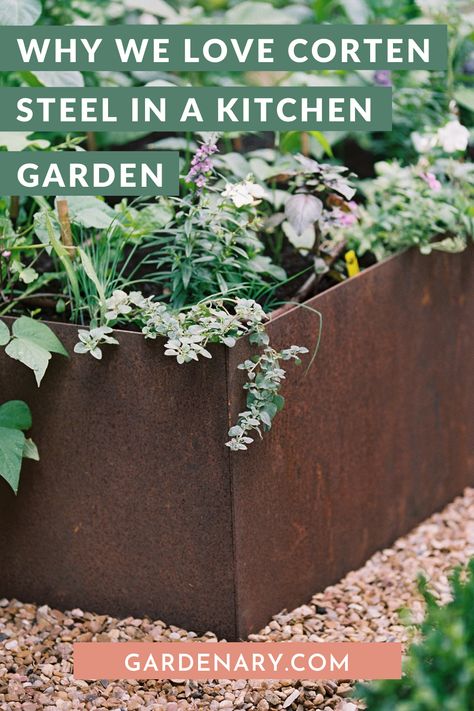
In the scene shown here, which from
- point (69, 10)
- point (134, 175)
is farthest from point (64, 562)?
point (69, 10)

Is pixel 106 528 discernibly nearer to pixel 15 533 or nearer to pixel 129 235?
pixel 15 533

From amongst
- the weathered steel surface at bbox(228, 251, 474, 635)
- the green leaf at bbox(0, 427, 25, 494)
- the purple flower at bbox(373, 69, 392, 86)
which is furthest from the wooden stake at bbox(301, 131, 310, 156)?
the green leaf at bbox(0, 427, 25, 494)

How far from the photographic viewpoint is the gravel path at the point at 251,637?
2.22 meters

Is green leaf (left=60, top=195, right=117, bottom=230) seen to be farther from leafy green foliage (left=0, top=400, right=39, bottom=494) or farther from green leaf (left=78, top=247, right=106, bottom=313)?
leafy green foliage (left=0, top=400, right=39, bottom=494)

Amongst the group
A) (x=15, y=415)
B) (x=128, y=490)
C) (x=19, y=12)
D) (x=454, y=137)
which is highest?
(x=19, y=12)

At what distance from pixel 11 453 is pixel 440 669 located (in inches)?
43.7

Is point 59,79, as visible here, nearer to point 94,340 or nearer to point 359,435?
point 94,340

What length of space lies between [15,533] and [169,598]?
0.41 m

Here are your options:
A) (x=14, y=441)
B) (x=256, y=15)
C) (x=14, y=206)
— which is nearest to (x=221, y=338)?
(x=14, y=441)

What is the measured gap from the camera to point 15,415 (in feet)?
7.91

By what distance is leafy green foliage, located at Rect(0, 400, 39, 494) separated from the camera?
2.28m

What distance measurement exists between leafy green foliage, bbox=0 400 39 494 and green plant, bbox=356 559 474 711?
0.93 metres

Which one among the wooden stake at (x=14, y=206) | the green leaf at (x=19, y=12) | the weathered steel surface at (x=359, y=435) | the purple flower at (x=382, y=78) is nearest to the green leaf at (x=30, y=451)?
the weathered steel surface at (x=359, y=435)

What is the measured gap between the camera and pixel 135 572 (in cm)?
247
